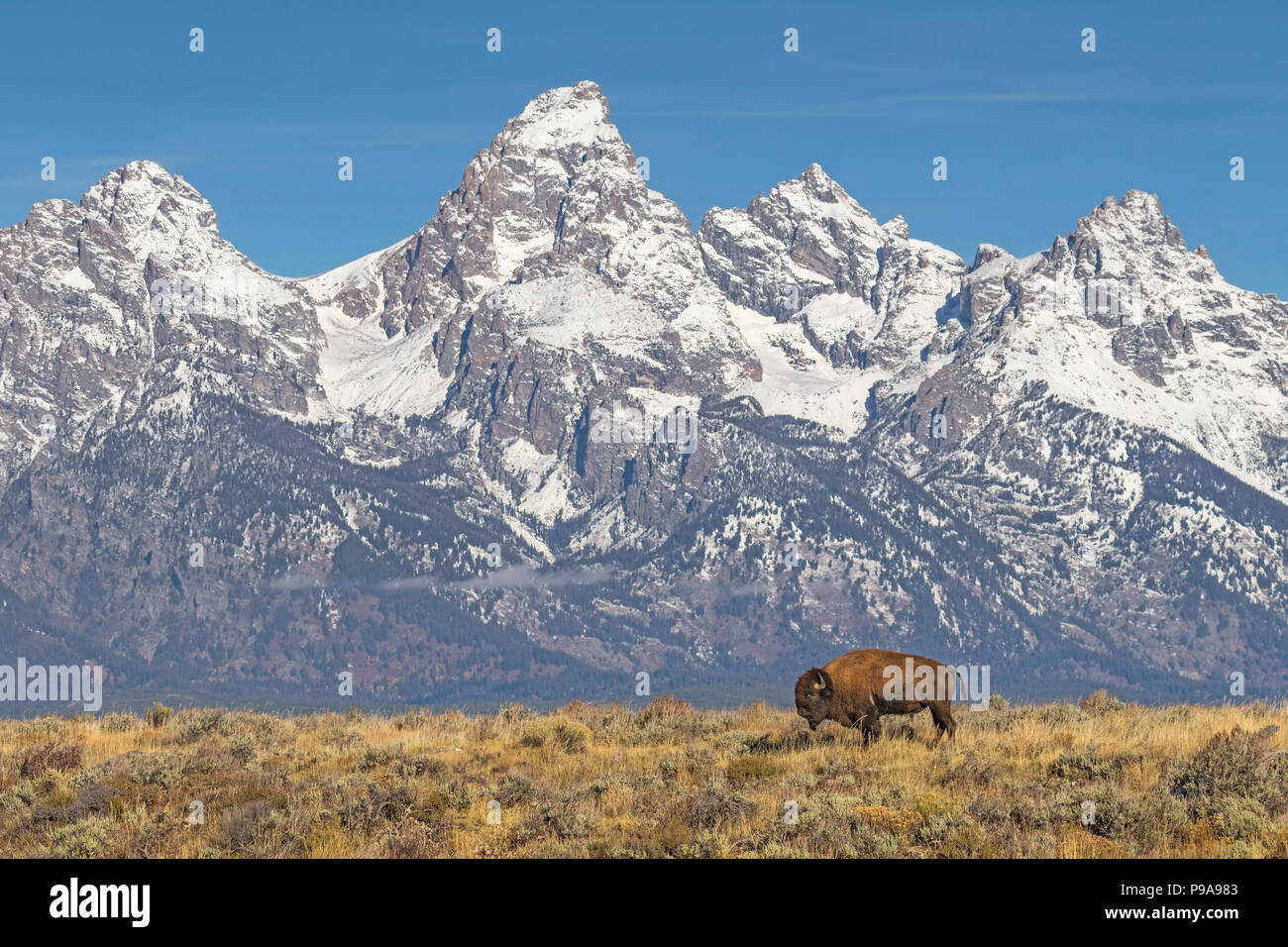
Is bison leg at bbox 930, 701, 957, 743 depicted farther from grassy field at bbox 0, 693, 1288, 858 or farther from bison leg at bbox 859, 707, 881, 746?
bison leg at bbox 859, 707, 881, 746

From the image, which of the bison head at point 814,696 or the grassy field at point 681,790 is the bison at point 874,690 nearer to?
the bison head at point 814,696

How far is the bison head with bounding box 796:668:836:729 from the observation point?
25.0 metres

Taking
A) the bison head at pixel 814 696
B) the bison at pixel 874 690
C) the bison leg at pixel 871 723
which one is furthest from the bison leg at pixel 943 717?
the bison head at pixel 814 696

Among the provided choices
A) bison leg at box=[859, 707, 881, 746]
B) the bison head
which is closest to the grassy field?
bison leg at box=[859, 707, 881, 746]

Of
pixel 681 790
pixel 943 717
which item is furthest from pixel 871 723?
pixel 681 790

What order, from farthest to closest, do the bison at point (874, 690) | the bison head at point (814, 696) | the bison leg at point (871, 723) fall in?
the bison head at point (814, 696) → the bison at point (874, 690) → the bison leg at point (871, 723)

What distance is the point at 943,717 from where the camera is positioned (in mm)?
24547

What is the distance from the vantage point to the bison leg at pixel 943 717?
2442 centimetres

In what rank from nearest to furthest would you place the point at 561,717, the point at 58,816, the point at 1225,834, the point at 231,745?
the point at 1225,834 → the point at 58,816 → the point at 231,745 → the point at 561,717
